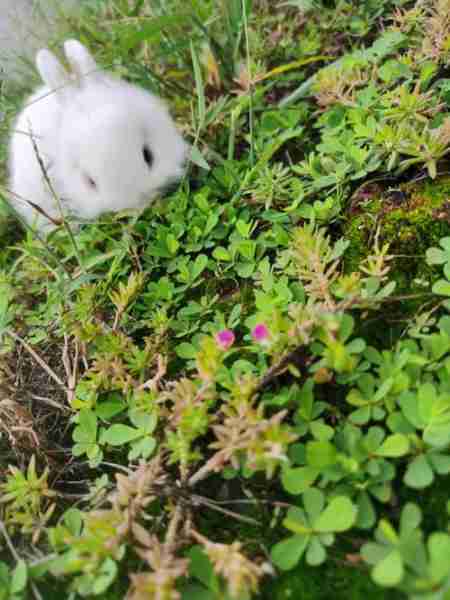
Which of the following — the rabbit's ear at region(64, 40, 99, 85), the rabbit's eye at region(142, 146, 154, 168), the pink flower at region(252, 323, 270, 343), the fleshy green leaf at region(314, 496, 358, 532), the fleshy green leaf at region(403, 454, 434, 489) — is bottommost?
the fleshy green leaf at region(403, 454, 434, 489)

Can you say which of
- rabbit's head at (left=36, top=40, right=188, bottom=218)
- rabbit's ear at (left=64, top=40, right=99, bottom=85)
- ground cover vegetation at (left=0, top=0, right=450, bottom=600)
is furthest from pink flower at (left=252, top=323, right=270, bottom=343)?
rabbit's ear at (left=64, top=40, right=99, bottom=85)

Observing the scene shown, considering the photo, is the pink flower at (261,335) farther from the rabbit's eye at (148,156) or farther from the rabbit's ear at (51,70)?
the rabbit's ear at (51,70)

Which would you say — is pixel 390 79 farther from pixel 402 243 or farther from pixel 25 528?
pixel 25 528

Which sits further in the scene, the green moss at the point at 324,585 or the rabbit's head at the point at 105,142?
the rabbit's head at the point at 105,142

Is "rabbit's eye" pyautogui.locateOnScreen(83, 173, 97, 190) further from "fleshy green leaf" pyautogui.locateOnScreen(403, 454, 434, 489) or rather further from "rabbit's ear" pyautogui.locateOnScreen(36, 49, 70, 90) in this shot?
"fleshy green leaf" pyautogui.locateOnScreen(403, 454, 434, 489)

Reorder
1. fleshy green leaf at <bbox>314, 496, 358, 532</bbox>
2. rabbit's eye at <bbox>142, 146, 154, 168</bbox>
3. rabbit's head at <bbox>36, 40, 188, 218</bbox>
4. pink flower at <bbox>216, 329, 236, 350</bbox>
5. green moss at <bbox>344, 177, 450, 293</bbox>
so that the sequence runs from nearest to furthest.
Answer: fleshy green leaf at <bbox>314, 496, 358, 532</bbox> < pink flower at <bbox>216, 329, 236, 350</bbox> < green moss at <bbox>344, 177, 450, 293</bbox> < rabbit's head at <bbox>36, 40, 188, 218</bbox> < rabbit's eye at <bbox>142, 146, 154, 168</bbox>

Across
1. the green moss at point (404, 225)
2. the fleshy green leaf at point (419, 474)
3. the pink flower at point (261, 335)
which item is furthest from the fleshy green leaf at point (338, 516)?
the green moss at point (404, 225)

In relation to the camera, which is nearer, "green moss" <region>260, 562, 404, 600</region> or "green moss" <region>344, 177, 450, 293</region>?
"green moss" <region>260, 562, 404, 600</region>
